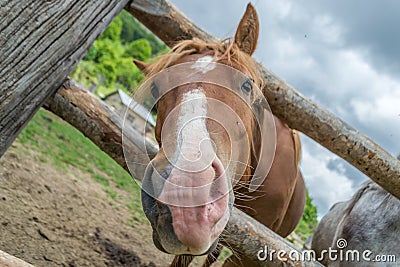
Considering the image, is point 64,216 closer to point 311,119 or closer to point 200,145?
point 311,119

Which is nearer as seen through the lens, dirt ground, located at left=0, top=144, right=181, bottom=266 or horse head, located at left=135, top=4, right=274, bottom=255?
horse head, located at left=135, top=4, right=274, bottom=255

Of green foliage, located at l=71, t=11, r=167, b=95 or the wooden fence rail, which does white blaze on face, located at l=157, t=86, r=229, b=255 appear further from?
green foliage, located at l=71, t=11, r=167, b=95

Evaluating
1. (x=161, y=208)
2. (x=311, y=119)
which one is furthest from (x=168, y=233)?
(x=311, y=119)

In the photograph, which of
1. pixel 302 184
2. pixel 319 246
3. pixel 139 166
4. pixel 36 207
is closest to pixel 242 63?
pixel 139 166

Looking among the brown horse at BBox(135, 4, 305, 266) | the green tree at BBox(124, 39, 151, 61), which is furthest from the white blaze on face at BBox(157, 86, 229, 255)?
the green tree at BBox(124, 39, 151, 61)

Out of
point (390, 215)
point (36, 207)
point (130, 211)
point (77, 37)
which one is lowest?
point (36, 207)

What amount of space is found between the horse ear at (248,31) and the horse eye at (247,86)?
1.11ft

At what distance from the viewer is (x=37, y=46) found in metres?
1.85

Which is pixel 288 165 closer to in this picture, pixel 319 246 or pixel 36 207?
pixel 319 246

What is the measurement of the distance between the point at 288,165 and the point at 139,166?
1.33 metres

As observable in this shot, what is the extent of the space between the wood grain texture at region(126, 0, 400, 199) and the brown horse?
166 mm

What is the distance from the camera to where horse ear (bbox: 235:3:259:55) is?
252 cm

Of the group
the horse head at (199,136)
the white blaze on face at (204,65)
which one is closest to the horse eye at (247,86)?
the horse head at (199,136)

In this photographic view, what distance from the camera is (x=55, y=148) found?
979 centimetres
